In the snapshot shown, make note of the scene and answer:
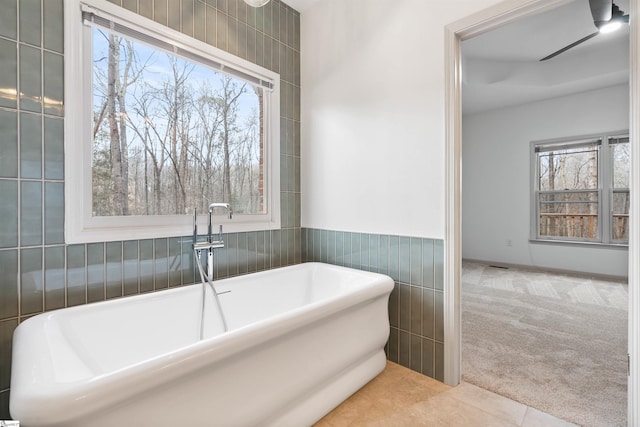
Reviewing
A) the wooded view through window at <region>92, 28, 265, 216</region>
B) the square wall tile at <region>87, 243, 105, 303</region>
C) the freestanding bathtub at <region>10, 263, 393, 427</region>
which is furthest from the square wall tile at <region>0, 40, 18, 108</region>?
the freestanding bathtub at <region>10, 263, 393, 427</region>

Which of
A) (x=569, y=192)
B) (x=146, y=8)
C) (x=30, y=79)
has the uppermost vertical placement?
(x=146, y=8)

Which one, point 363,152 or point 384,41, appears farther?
point 363,152

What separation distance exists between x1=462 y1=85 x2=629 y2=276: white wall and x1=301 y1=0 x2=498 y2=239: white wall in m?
4.04

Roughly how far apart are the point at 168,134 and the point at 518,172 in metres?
5.25

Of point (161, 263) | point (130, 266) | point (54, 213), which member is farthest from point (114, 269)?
point (54, 213)

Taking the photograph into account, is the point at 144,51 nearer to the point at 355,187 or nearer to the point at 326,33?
the point at 326,33

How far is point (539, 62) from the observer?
4121 millimetres

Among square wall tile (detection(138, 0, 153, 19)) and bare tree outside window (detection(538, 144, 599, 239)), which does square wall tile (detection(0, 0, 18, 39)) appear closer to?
square wall tile (detection(138, 0, 153, 19))

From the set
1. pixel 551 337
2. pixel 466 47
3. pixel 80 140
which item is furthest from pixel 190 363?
pixel 466 47

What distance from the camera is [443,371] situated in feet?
6.03

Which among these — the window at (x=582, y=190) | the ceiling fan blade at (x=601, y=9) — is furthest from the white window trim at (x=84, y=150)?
the window at (x=582, y=190)

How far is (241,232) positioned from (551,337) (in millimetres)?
2563

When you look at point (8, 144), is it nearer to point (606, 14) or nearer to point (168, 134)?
point (168, 134)

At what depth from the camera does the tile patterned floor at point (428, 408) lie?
1496 millimetres
